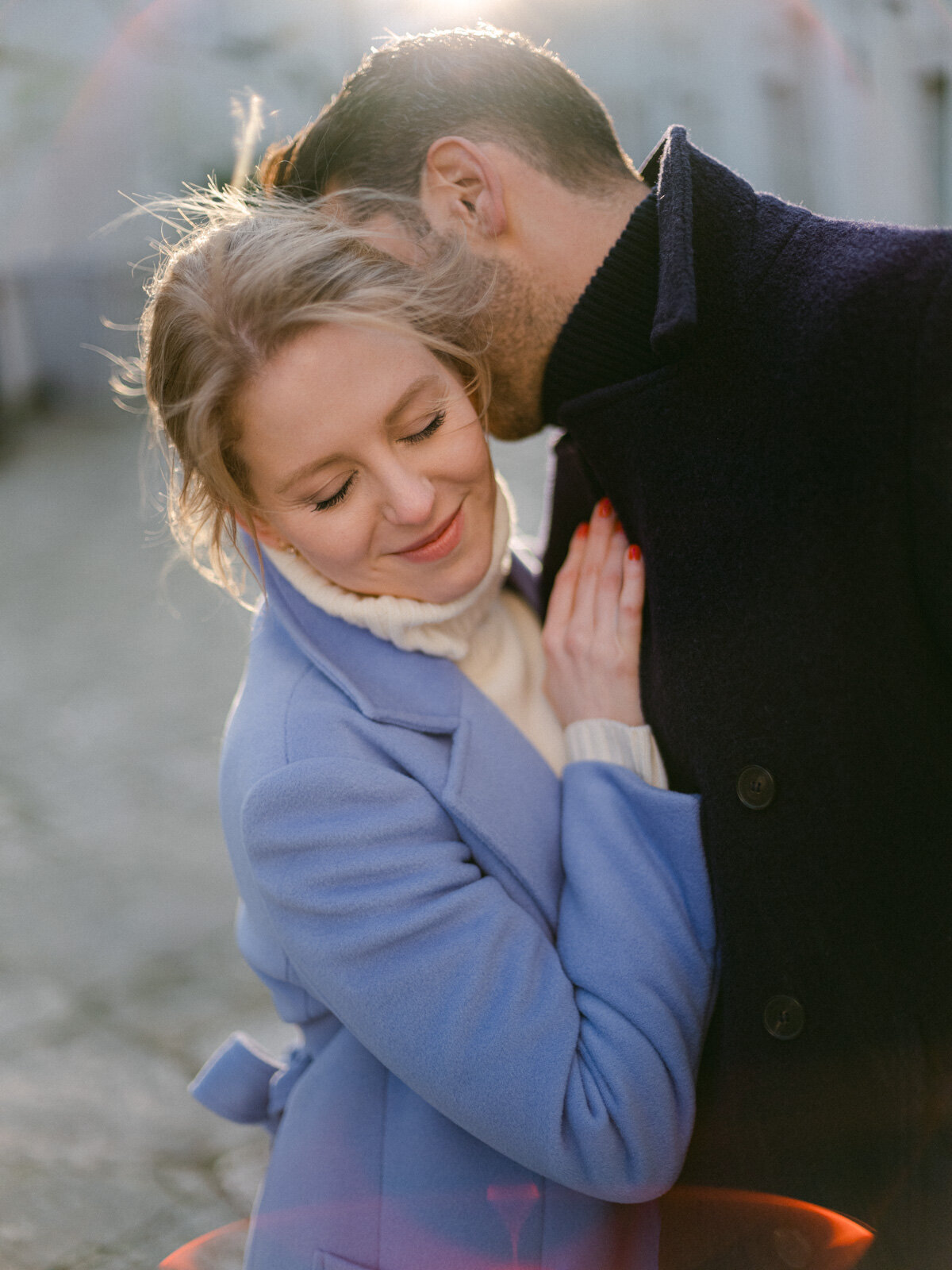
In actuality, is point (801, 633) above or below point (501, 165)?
below

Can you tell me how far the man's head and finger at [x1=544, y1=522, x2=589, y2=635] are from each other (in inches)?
9.6

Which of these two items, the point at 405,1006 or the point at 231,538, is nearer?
the point at 405,1006

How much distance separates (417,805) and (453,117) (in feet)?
3.89

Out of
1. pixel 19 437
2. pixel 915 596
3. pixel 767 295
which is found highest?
pixel 767 295

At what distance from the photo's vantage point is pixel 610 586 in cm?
165

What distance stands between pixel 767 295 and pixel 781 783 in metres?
0.64

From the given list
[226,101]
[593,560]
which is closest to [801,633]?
[593,560]

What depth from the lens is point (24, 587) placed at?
7.33 metres

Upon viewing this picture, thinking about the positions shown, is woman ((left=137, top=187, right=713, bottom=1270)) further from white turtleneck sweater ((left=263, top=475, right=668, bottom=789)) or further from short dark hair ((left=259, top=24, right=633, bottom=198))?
short dark hair ((left=259, top=24, right=633, bottom=198))

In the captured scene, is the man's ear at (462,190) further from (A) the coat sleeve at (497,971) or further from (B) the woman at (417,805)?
(A) the coat sleeve at (497,971)

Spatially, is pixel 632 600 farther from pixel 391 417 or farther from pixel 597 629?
pixel 391 417

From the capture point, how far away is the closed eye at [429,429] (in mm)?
1547

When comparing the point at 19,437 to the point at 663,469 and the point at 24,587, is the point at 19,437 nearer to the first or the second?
the point at 24,587

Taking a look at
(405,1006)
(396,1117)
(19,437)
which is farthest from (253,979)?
(19,437)
